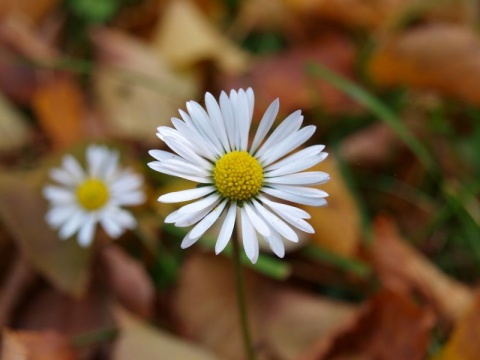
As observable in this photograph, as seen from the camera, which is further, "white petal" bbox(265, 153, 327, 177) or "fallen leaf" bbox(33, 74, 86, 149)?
"fallen leaf" bbox(33, 74, 86, 149)

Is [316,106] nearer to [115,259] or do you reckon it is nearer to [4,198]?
[115,259]

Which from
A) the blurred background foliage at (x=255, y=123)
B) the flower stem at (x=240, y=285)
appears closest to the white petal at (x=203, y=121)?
the flower stem at (x=240, y=285)

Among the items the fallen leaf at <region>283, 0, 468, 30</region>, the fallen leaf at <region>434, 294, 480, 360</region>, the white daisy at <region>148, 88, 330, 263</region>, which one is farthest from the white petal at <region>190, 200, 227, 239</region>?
the fallen leaf at <region>283, 0, 468, 30</region>

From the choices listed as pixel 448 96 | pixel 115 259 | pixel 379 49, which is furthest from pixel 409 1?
pixel 115 259

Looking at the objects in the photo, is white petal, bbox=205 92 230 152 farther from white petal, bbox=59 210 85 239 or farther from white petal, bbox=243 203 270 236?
white petal, bbox=59 210 85 239

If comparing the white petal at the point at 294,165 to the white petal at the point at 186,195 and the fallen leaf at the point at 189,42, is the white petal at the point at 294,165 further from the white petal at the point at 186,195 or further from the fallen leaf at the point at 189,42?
the fallen leaf at the point at 189,42

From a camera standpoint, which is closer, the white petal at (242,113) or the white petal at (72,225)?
the white petal at (242,113)
